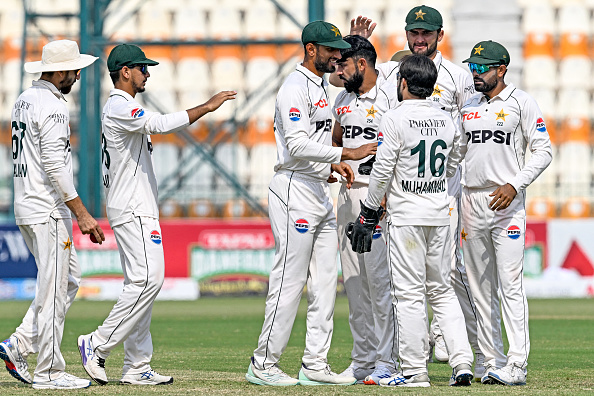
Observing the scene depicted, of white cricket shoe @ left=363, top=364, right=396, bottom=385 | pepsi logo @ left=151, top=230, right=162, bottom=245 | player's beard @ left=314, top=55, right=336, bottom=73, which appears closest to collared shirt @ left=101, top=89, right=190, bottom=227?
pepsi logo @ left=151, top=230, right=162, bottom=245

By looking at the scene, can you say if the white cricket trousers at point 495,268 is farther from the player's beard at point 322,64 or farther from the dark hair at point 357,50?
the player's beard at point 322,64

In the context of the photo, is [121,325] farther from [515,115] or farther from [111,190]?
[515,115]

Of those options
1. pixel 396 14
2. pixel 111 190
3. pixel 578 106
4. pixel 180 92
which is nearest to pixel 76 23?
pixel 180 92

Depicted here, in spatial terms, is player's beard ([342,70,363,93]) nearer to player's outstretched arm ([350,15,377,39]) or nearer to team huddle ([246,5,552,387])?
Answer: team huddle ([246,5,552,387])

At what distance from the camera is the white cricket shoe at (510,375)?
643cm

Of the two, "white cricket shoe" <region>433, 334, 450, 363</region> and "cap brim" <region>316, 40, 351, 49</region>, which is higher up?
"cap brim" <region>316, 40, 351, 49</region>

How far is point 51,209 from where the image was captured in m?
6.31

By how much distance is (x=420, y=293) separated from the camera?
6316mm

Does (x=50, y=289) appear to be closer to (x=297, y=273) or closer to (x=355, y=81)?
(x=297, y=273)

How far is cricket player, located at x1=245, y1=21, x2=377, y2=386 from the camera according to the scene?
6.53 metres

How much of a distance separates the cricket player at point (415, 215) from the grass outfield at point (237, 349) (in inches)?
10.4

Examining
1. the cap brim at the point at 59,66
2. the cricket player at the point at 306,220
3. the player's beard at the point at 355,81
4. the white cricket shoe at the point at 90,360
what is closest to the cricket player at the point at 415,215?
the cricket player at the point at 306,220

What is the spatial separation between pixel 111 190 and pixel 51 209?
1.58ft

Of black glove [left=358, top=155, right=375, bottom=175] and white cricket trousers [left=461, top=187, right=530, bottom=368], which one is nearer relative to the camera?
white cricket trousers [left=461, top=187, right=530, bottom=368]
